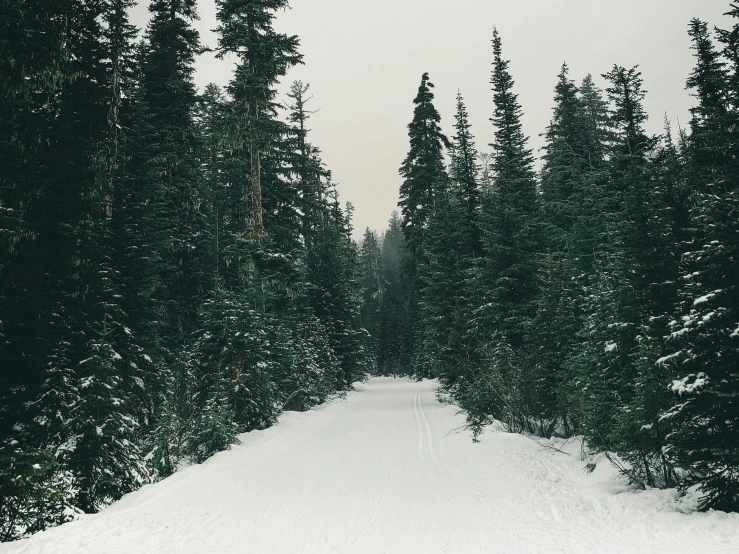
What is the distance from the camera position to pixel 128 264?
1425 cm

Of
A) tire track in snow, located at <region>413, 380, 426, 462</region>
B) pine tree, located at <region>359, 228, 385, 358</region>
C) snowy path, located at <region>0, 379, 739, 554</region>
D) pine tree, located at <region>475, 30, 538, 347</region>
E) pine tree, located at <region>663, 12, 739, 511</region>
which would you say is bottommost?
tire track in snow, located at <region>413, 380, 426, 462</region>

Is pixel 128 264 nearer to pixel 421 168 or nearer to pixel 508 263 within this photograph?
pixel 508 263

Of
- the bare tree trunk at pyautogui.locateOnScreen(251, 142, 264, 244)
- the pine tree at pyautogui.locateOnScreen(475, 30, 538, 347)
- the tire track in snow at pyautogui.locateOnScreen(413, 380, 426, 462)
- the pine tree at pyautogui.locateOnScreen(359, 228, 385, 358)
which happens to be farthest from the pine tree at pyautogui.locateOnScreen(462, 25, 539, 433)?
the pine tree at pyautogui.locateOnScreen(359, 228, 385, 358)

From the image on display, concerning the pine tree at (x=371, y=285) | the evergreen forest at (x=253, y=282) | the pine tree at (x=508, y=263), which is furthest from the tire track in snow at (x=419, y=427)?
the pine tree at (x=371, y=285)

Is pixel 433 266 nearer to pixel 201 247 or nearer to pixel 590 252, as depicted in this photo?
pixel 590 252

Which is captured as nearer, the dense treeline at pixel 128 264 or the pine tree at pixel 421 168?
the dense treeline at pixel 128 264

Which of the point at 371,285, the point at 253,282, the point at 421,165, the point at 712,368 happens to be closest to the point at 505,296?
the point at 253,282

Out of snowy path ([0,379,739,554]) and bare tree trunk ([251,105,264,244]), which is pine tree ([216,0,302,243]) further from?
snowy path ([0,379,739,554])

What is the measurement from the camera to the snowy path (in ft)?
19.1

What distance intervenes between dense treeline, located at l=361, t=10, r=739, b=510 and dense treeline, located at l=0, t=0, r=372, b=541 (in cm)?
894

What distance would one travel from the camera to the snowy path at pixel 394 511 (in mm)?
5836

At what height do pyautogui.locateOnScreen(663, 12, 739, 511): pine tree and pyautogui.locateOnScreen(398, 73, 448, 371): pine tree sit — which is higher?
pyautogui.locateOnScreen(398, 73, 448, 371): pine tree

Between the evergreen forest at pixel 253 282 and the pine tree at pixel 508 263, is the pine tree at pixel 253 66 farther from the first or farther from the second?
the pine tree at pixel 508 263

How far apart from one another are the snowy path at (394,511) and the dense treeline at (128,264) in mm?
1781
